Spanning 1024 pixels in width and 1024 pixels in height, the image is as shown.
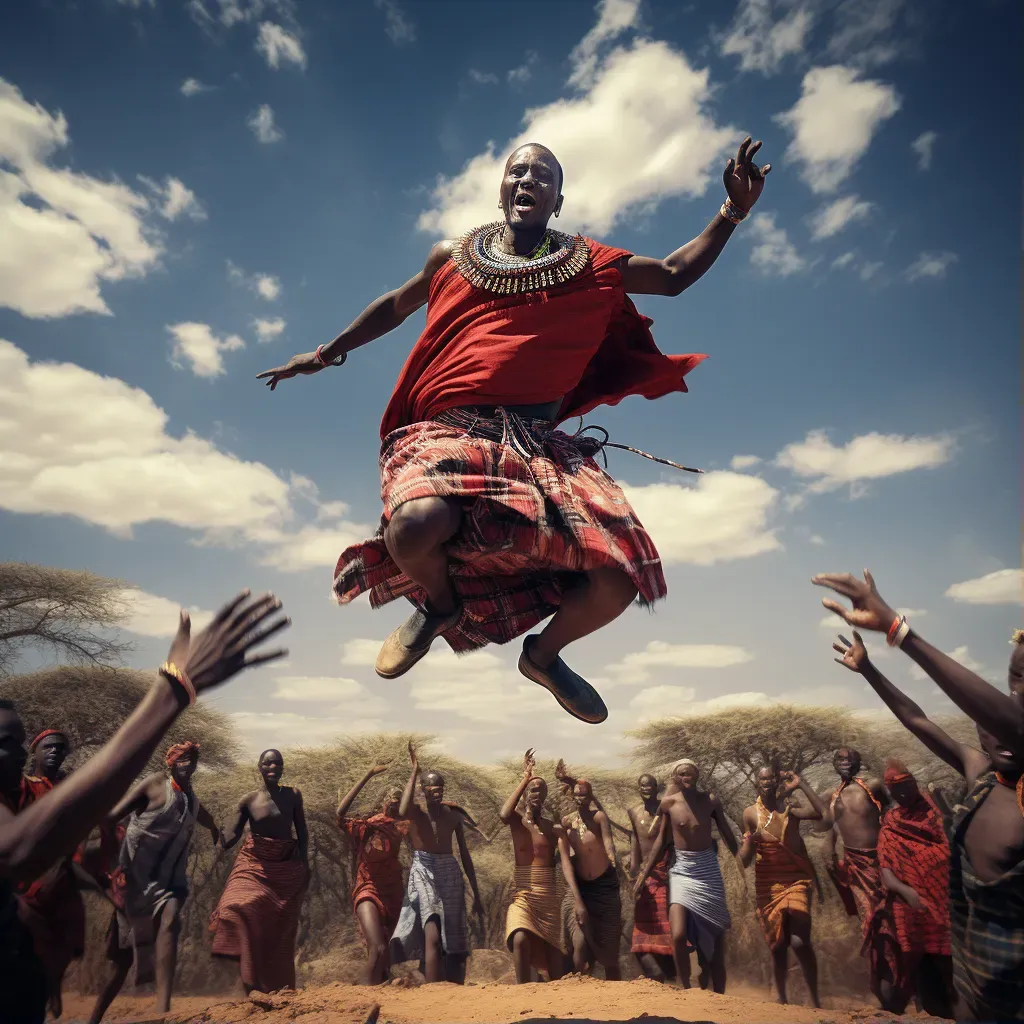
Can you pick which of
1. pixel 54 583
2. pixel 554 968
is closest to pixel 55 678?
pixel 54 583

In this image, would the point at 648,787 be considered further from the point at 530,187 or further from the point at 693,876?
the point at 530,187

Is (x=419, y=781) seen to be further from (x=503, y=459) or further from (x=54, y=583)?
(x=54, y=583)

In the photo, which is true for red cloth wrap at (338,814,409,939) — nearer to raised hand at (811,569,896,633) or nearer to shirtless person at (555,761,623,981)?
shirtless person at (555,761,623,981)

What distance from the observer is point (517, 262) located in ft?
12.6

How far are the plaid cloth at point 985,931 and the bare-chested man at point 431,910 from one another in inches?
278

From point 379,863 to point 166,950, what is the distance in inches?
115

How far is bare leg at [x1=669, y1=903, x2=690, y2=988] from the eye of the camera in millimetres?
9712

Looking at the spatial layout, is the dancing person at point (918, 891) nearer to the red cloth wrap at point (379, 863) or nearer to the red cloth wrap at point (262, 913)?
the red cloth wrap at point (379, 863)

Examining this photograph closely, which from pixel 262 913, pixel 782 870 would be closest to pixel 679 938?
pixel 782 870

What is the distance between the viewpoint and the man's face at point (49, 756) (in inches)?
289

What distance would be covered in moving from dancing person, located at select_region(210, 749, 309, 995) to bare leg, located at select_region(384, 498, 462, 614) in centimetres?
701

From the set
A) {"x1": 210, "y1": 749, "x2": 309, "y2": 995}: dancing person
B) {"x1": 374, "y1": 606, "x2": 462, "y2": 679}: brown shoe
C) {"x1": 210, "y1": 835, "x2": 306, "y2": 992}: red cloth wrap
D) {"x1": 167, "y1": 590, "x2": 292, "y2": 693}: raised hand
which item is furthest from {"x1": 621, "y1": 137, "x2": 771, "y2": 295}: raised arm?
{"x1": 210, "y1": 835, "x2": 306, "y2": 992}: red cloth wrap

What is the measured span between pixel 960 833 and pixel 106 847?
7.91m

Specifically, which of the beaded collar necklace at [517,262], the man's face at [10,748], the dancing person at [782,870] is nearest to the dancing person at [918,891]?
the dancing person at [782,870]
